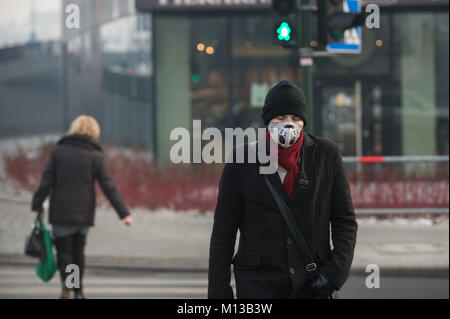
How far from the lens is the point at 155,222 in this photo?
13742 millimetres

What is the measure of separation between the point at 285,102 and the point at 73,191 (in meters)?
4.35

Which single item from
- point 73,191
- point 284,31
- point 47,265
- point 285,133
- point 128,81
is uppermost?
point 284,31

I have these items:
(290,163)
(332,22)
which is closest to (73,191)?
(332,22)

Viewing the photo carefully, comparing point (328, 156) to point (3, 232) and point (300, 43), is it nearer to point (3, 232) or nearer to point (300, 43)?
point (300, 43)

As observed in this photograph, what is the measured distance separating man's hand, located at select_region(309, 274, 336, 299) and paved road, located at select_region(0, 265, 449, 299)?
4580 millimetres

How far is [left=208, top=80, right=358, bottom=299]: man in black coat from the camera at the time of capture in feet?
13.4

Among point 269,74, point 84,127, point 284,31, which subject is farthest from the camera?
point 269,74

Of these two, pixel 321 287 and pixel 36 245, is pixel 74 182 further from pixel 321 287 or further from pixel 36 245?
pixel 321 287

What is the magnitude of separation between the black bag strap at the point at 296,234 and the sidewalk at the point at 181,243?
6.12 m

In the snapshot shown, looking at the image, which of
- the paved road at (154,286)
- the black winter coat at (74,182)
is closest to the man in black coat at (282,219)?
the black winter coat at (74,182)

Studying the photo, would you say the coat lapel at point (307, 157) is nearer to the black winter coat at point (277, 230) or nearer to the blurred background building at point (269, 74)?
the black winter coat at point (277, 230)

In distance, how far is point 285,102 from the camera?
4148mm

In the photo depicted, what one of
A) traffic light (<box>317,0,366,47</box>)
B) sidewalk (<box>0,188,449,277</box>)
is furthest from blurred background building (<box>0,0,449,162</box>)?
traffic light (<box>317,0,366,47</box>)
